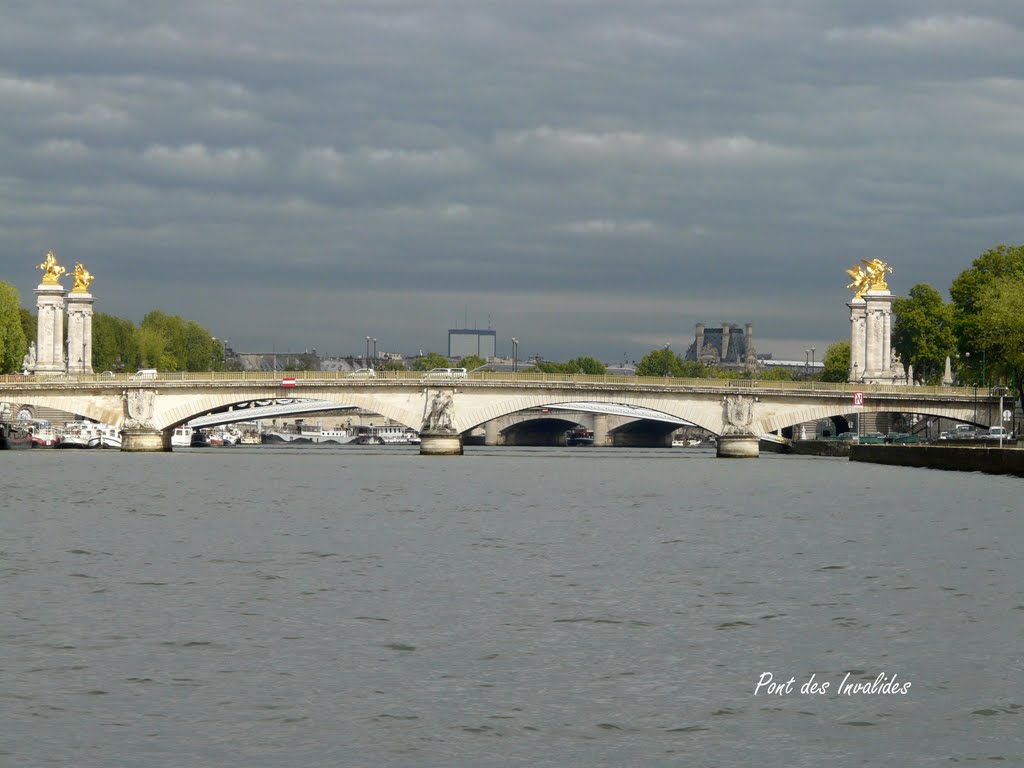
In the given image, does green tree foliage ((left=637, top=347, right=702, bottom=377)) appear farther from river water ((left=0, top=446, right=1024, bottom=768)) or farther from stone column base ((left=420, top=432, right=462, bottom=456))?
river water ((left=0, top=446, right=1024, bottom=768))

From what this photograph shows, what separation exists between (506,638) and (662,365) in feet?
560

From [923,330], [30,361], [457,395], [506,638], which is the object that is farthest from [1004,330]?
[30,361]

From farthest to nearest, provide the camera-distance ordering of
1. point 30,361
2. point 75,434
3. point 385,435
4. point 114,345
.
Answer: point 385,435
point 114,345
point 30,361
point 75,434

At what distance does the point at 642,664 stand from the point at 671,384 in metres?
75.8

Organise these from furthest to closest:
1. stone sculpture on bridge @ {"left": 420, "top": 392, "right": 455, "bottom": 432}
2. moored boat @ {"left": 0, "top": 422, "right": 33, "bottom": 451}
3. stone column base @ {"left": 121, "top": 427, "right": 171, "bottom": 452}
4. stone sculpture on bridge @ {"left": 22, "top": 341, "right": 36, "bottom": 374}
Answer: stone sculpture on bridge @ {"left": 22, "top": 341, "right": 36, "bottom": 374} < moored boat @ {"left": 0, "top": 422, "right": 33, "bottom": 451} < stone column base @ {"left": 121, "top": 427, "right": 171, "bottom": 452} < stone sculpture on bridge @ {"left": 420, "top": 392, "right": 455, "bottom": 432}

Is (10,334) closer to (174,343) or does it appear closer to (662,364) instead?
(174,343)

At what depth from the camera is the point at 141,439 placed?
98.2m

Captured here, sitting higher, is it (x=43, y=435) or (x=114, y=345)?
(x=114, y=345)

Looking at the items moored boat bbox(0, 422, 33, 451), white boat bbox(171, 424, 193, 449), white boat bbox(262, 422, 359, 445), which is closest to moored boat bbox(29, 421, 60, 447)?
moored boat bbox(0, 422, 33, 451)

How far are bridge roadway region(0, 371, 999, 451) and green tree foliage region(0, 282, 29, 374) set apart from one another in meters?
11.4

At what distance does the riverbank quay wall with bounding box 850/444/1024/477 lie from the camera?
6425 cm

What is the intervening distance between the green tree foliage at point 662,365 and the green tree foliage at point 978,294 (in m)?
88.2

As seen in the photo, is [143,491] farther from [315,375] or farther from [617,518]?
[315,375]

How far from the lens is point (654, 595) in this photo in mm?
26578
